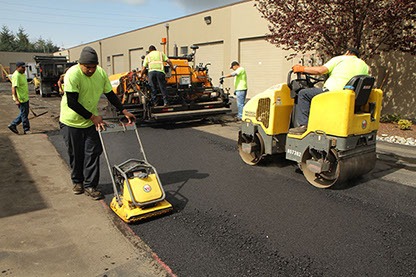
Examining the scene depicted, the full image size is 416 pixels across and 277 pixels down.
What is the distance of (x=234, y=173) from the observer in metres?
5.35

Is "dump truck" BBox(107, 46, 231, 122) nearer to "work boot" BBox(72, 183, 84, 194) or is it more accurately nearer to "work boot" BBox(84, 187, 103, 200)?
"work boot" BBox(72, 183, 84, 194)

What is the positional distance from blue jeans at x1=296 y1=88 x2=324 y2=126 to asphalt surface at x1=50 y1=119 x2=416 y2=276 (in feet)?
2.89

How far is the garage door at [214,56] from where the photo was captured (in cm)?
1866

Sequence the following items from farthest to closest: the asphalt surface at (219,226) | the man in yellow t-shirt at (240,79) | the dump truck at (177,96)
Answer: the man in yellow t-shirt at (240,79)
the dump truck at (177,96)
the asphalt surface at (219,226)

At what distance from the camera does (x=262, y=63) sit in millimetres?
15672

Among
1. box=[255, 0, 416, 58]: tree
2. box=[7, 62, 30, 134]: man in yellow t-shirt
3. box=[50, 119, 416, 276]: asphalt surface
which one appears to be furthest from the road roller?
box=[7, 62, 30, 134]: man in yellow t-shirt

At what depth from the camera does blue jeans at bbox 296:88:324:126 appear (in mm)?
4805

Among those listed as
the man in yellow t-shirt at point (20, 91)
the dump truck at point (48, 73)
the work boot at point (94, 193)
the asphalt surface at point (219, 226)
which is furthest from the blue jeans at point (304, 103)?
the dump truck at point (48, 73)

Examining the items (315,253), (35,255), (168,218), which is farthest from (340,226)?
(35,255)

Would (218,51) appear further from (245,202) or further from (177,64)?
(245,202)

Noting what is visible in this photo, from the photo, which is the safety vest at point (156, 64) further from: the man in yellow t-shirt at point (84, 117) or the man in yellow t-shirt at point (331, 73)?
the man in yellow t-shirt at point (331, 73)

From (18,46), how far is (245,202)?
69.9m

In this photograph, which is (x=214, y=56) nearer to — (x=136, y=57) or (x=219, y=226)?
(x=136, y=57)

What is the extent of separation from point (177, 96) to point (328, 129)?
5596 mm
